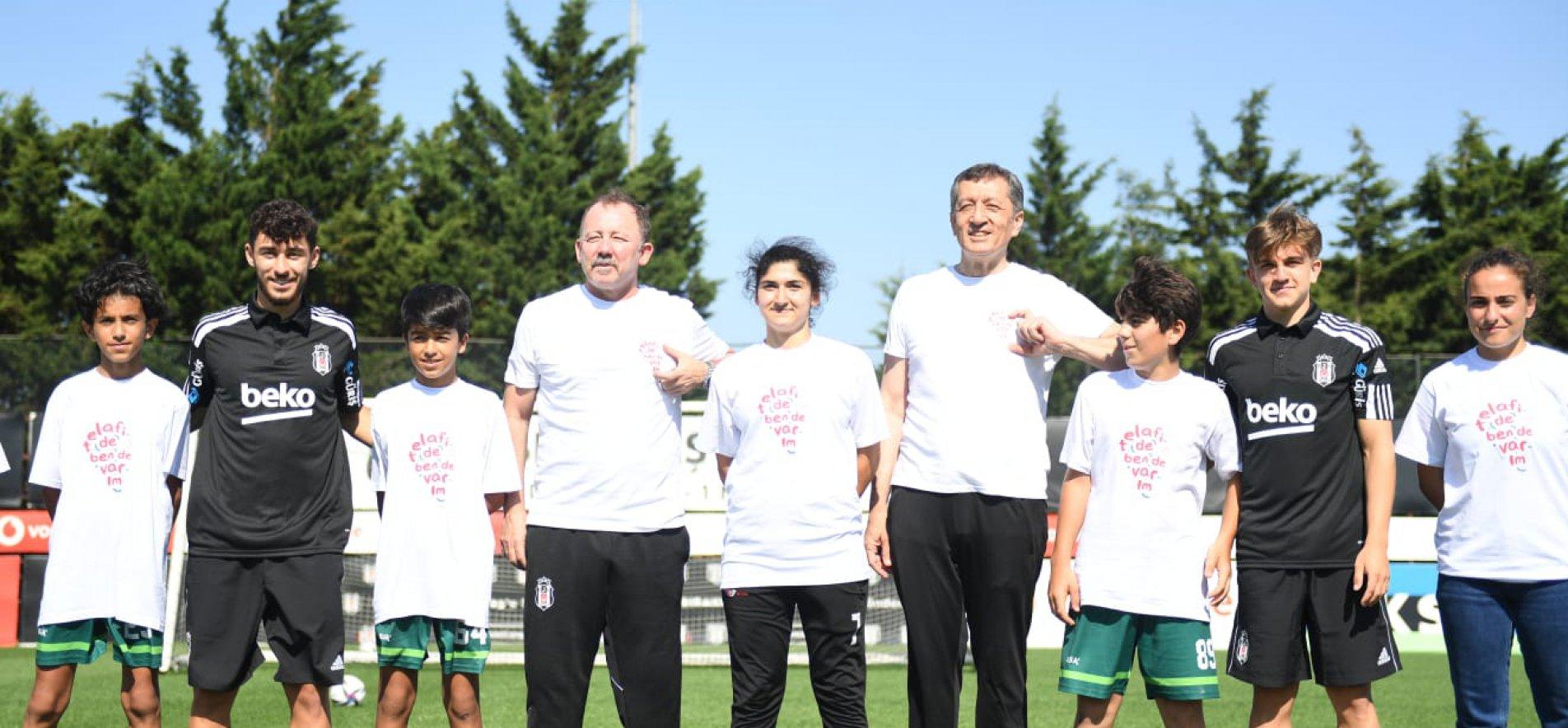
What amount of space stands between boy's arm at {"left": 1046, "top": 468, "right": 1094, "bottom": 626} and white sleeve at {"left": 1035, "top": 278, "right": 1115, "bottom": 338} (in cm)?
47

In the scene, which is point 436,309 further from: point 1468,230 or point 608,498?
point 1468,230

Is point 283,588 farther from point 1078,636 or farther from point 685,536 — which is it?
point 1078,636

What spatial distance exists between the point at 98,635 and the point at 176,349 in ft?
27.9

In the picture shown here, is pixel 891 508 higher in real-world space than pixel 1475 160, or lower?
lower

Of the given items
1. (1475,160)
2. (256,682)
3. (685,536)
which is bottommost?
(256,682)

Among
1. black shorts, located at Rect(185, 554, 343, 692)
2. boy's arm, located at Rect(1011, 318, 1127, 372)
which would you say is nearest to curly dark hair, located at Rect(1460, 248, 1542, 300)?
boy's arm, located at Rect(1011, 318, 1127, 372)

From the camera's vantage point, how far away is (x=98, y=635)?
4.87 metres

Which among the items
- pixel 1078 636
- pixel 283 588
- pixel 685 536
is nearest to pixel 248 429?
pixel 283 588

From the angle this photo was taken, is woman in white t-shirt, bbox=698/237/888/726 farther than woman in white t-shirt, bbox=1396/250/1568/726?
Yes

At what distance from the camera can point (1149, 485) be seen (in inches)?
173

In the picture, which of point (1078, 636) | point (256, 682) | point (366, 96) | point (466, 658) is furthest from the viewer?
point (366, 96)

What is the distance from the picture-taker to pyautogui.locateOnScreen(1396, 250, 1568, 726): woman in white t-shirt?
437 centimetres

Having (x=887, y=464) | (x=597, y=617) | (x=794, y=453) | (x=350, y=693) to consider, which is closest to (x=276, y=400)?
(x=597, y=617)

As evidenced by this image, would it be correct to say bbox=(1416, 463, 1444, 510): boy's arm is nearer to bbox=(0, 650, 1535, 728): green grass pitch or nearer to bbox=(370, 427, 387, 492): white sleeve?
bbox=(0, 650, 1535, 728): green grass pitch
